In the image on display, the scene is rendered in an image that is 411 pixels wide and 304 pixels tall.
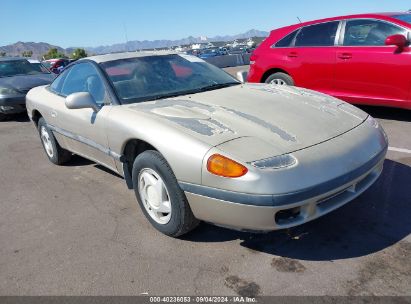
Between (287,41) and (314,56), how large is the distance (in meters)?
0.67

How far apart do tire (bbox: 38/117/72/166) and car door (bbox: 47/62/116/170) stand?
0.81ft

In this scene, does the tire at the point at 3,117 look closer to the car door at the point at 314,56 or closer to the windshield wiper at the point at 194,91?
the car door at the point at 314,56

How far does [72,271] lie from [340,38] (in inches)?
194

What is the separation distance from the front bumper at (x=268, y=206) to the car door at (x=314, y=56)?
3570mm

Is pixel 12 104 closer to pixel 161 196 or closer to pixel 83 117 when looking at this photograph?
pixel 83 117

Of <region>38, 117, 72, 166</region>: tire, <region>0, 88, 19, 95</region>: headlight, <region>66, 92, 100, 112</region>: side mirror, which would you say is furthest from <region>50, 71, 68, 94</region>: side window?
<region>0, 88, 19, 95</region>: headlight

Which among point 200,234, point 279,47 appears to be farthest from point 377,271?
point 279,47

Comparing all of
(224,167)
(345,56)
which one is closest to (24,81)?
(345,56)

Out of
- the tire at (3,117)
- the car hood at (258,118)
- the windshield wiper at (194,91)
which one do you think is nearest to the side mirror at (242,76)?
the windshield wiper at (194,91)

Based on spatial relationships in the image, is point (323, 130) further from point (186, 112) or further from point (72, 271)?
point (72, 271)

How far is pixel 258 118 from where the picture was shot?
2.79m

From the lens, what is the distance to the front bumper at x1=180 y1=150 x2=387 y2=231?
2.26 m

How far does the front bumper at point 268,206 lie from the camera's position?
2.26 metres

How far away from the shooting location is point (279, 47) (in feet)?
21.2
